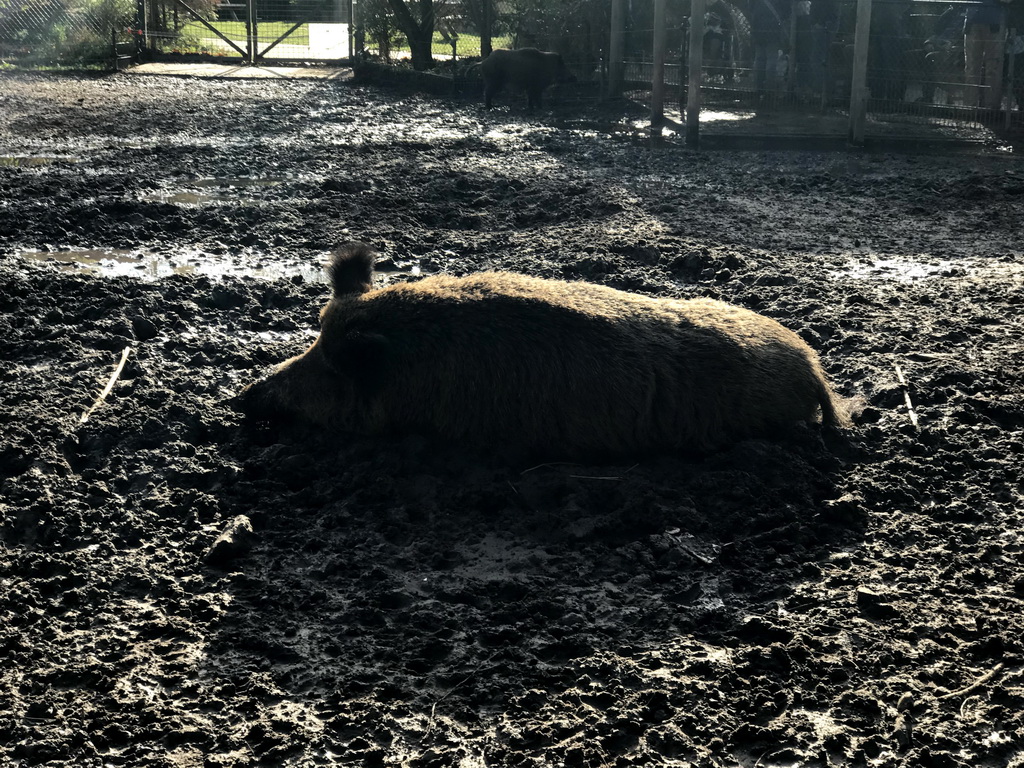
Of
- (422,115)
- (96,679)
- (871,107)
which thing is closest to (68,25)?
(422,115)

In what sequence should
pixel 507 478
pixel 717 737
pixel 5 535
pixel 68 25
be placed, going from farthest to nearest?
pixel 68 25 < pixel 507 478 < pixel 5 535 < pixel 717 737

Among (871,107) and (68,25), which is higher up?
(68,25)

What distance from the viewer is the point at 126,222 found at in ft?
28.0

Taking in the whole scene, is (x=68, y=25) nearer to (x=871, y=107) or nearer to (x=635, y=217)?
(x=871, y=107)

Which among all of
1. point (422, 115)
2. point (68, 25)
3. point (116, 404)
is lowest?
point (116, 404)

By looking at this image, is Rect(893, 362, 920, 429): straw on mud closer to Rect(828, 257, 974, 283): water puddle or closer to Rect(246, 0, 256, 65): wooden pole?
Rect(828, 257, 974, 283): water puddle

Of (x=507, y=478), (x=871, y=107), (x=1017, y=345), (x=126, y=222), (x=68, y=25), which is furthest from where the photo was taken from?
(x=68, y=25)

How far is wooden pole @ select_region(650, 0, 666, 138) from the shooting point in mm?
14281

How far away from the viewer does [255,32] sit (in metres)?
27.3

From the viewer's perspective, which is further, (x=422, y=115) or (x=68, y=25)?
(x=68, y=25)

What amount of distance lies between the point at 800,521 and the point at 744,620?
77 centimetres

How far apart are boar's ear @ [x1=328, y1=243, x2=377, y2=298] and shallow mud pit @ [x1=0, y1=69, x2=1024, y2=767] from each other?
755mm

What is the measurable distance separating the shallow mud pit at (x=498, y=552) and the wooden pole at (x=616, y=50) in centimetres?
1062

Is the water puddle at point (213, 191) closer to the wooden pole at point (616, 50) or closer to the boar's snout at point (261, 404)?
the boar's snout at point (261, 404)
